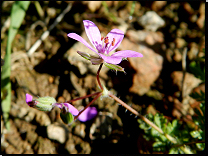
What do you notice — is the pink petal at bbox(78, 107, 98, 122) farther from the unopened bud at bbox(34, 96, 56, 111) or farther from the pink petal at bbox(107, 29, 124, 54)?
the pink petal at bbox(107, 29, 124, 54)

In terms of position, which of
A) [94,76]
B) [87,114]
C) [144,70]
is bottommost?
[87,114]

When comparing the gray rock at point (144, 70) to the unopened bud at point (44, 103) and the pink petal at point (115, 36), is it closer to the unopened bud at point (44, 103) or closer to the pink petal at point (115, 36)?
the pink petal at point (115, 36)

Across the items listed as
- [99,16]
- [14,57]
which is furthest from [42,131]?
[99,16]

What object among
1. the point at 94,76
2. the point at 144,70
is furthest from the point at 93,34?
the point at 144,70

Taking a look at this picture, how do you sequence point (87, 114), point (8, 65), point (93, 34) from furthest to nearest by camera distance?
point (8, 65)
point (87, 114)
point (93, 34)

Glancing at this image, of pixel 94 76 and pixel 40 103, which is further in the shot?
pixel 94 76

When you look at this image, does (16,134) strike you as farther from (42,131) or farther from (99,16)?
(99,16)

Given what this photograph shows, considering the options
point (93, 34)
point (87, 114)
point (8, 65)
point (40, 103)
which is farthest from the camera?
point (8, 65)

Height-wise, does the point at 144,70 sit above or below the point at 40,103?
above

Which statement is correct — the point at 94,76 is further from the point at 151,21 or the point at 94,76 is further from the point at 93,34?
the point at 151,21
